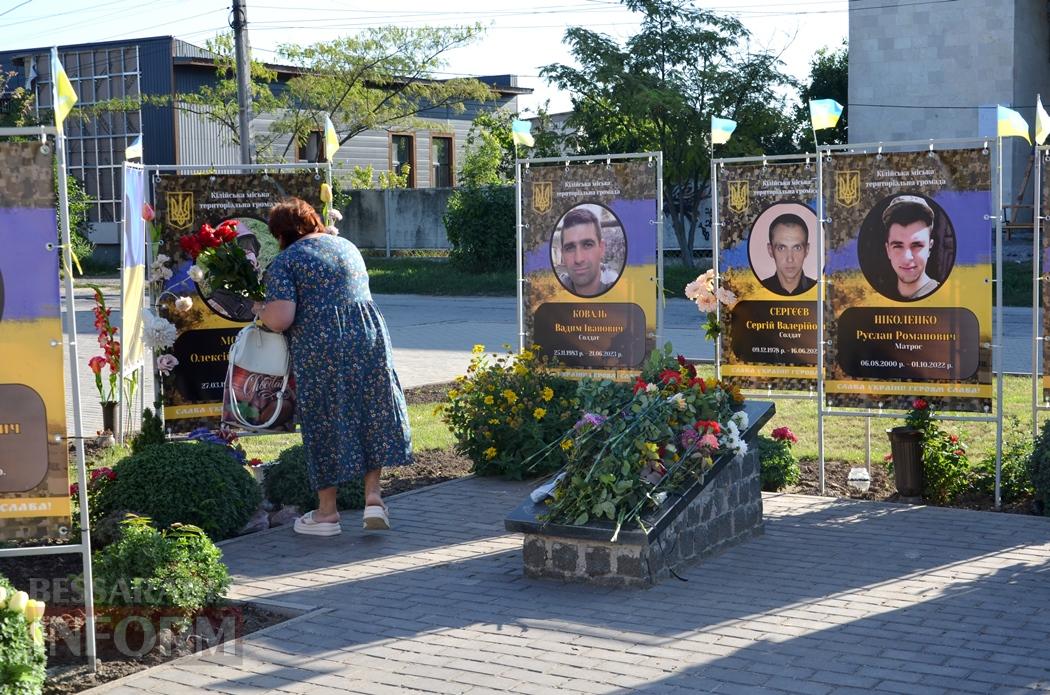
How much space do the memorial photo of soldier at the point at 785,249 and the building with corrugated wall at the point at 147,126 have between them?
92.7 ft

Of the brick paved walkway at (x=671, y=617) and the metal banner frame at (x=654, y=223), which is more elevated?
the metal banner frame at (x=654, y=223)

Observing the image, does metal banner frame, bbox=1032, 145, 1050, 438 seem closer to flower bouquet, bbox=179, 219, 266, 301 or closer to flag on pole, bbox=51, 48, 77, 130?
flower bouquet, bbox=179, 219, 266, 301

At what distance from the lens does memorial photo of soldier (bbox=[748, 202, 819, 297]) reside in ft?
32.7

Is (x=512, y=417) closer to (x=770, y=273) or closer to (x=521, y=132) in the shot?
(x=770, y=273)

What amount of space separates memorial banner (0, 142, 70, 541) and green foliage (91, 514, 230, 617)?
0.78 m

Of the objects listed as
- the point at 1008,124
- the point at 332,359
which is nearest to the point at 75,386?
the point at 332,359

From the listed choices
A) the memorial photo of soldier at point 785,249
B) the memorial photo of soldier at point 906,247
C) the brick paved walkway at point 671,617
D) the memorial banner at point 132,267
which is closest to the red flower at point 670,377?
the brick paved walkway at point 671,617

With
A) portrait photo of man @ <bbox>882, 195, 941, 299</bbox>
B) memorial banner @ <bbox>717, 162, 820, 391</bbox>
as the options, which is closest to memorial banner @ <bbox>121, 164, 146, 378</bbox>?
memorial banner @ <bbox>717, 162, 820, 391</bbox>

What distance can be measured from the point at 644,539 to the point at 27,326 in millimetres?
3054

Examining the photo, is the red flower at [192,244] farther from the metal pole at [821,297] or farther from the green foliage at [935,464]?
the green foliage at [935,464]

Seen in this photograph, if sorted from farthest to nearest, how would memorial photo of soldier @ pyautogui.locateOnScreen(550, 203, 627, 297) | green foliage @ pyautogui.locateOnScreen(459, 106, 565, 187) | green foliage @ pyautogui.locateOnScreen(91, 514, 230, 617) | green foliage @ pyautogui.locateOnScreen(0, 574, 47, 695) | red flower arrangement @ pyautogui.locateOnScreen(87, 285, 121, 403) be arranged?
green foliage @ pyautogui.locateOnScreen(459, 106, 565, 187), red flower arrangement @ pyautogui.locateOnScreen(87, 285, 121, 403), memorial photo of soldier @ pyautogui.locateOnScreen(550, 203, 627, 297), green foliage @ pyautogui.locateOnScreen(91, 514, 230, 617), green foliage @ pyautogui.locateOnScreen(0, 574, 47, 695)

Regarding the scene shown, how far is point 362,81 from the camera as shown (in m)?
36.4

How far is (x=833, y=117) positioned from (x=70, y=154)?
3722 cm

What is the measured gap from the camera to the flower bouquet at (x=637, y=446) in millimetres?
6531
